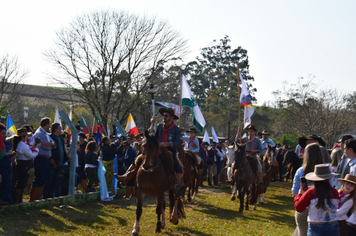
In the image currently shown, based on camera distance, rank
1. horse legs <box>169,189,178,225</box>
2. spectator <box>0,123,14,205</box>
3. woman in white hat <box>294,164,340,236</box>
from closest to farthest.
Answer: woman in white hat <box>294,164,340,236</box>
spectator <box>0,123,14,205</box>
horse legs <box>169,189,178,225</box>

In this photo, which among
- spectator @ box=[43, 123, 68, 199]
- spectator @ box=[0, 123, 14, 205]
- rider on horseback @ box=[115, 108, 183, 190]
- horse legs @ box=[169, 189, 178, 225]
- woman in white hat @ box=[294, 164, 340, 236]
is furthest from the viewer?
spectator @ box=[43, 123, 68, 199]

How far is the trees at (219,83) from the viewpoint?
64938mm

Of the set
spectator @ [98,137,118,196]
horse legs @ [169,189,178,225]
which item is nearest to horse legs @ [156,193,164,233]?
horse legs @ [169,189,178,225]

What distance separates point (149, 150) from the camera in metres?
8.22

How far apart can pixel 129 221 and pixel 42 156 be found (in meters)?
2.93

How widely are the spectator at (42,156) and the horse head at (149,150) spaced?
3.47 meters

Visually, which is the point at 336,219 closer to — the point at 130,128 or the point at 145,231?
the point at 145,231

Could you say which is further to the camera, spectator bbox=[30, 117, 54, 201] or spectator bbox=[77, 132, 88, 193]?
spectator bbox=[77, 132, 88, 193]

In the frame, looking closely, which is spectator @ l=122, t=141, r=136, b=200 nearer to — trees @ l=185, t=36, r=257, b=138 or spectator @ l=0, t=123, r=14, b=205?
spectator @ l=0, t=123, r=14, b=205

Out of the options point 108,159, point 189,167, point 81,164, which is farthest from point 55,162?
point 189,167

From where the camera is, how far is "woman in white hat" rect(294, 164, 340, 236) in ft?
16.5

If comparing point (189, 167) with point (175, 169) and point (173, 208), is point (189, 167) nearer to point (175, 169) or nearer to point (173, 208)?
point (173, 208)

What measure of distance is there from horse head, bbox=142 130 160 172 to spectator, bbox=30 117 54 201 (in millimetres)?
3473

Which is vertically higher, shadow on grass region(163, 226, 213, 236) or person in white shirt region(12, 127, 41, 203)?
person in white shirt region(12, 127, 41, 203)
